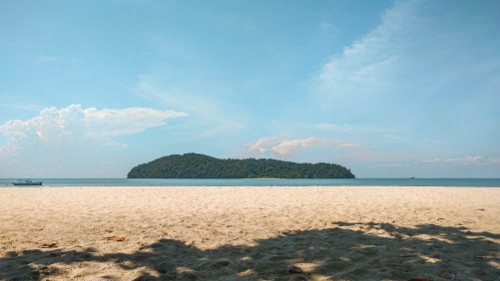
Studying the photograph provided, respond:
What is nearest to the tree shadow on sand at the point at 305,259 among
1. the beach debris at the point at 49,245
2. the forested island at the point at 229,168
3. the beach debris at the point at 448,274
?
the beach debris at the point at 448,274

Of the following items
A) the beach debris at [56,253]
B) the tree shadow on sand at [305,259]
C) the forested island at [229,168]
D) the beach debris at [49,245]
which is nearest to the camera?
the tree shadow on sand at [305,259]

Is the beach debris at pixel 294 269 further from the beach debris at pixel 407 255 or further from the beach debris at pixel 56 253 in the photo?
the beach debris at pixel 56 253

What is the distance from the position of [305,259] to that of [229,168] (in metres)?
141

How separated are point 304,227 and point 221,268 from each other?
3.62 metres

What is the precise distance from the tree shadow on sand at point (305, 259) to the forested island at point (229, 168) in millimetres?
137841

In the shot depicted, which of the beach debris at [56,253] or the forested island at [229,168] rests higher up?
the forested island at [229,168]

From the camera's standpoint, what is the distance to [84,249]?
562 centimetres

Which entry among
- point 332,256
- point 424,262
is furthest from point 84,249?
point 424,262

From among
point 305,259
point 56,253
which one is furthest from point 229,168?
point 305,259

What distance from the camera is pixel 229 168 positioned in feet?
477

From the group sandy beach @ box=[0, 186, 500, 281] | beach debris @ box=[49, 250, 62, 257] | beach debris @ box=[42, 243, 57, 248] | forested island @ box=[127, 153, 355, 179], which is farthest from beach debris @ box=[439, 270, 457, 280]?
forested island @ box=[127, 153, 355, 179]

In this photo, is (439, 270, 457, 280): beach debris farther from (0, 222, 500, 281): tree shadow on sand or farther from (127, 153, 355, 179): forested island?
(127, 153, 355, 179): forested island

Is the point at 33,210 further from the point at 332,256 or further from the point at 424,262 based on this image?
the point at 424,262

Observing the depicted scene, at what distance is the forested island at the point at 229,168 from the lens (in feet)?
474
